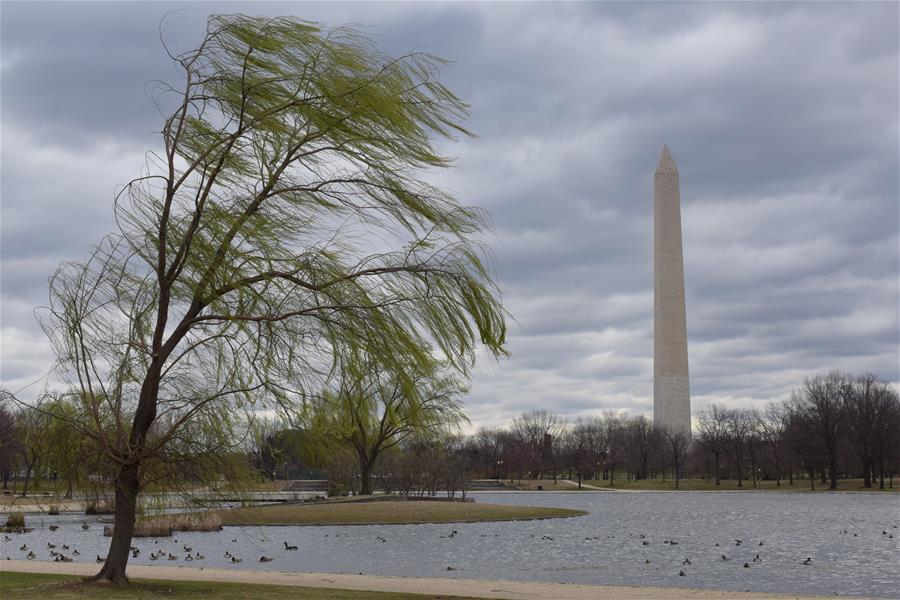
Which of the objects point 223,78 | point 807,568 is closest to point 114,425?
point 223,78

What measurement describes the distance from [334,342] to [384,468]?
4350 centimetres

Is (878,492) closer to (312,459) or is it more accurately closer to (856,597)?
(856,597)

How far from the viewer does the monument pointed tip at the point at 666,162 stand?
247ft

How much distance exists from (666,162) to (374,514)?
47820 mm

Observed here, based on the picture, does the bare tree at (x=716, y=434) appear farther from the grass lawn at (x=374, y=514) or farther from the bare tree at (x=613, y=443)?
the grass lawn at (x=374, y=514)

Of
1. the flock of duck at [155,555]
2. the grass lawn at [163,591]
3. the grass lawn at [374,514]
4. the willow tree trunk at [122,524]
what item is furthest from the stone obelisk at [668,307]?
the willow tree trunk at [122,524]

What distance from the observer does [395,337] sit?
12.5 m

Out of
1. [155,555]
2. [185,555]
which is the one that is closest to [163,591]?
[155,555]

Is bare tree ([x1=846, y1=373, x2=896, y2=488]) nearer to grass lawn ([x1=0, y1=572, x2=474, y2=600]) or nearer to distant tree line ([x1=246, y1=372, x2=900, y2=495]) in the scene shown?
distant tree line ([x1=246, y1=372, x2=900, y2=495])

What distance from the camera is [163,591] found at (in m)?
13.9

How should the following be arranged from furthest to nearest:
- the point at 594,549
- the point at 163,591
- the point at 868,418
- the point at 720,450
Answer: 1. the point at 720,450
2. the point at 868,418
3. the point at 594,549
4. the point at 163,591

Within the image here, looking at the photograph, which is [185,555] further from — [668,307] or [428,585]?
[668,307]

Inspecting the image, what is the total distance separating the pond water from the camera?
755 inches

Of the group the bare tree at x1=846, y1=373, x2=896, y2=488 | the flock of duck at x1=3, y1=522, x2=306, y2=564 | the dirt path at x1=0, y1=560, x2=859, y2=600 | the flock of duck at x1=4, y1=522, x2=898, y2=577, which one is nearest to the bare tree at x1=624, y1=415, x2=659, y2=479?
the bare tree at x1=846, y1=373, x2=896, y2=488
